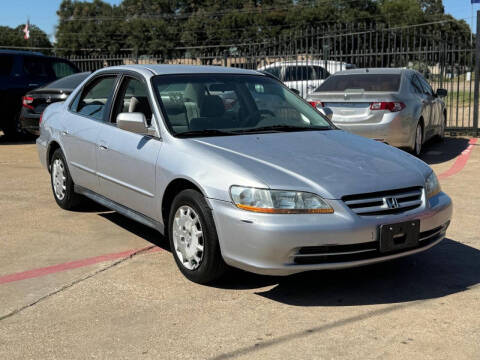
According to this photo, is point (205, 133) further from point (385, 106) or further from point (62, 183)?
point (385, 106)

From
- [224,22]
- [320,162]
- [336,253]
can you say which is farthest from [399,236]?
[224,22]

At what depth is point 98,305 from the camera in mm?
4066

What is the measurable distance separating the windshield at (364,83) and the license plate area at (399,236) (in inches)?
239

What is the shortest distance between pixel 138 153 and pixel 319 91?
590 centimetres

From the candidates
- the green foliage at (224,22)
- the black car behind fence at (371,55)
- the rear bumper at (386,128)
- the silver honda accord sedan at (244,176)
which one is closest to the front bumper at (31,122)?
the black car behind fence at (371,55)

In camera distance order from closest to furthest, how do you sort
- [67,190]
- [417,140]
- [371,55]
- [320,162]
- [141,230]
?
[320,162] → [141,230] → [67,190] → [417,140] → [371,55]

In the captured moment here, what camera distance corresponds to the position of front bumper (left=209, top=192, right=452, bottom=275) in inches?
149

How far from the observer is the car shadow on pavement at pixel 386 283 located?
414 centimetres

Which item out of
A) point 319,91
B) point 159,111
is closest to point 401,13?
point 319,91

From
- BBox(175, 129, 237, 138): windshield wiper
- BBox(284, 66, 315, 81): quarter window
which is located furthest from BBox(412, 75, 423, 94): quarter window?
BBox(175, 129, 237, 138): windshield wiper

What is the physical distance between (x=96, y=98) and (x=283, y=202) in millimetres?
3002

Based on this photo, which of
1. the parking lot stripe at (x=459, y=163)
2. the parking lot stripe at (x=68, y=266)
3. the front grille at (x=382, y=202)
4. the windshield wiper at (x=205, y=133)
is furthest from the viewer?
the parking lot stripe at (x=459, y=163)

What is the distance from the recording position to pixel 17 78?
42.9ft

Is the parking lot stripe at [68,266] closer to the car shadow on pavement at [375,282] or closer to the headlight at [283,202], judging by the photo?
the car shadow on pavement at [375,282]
